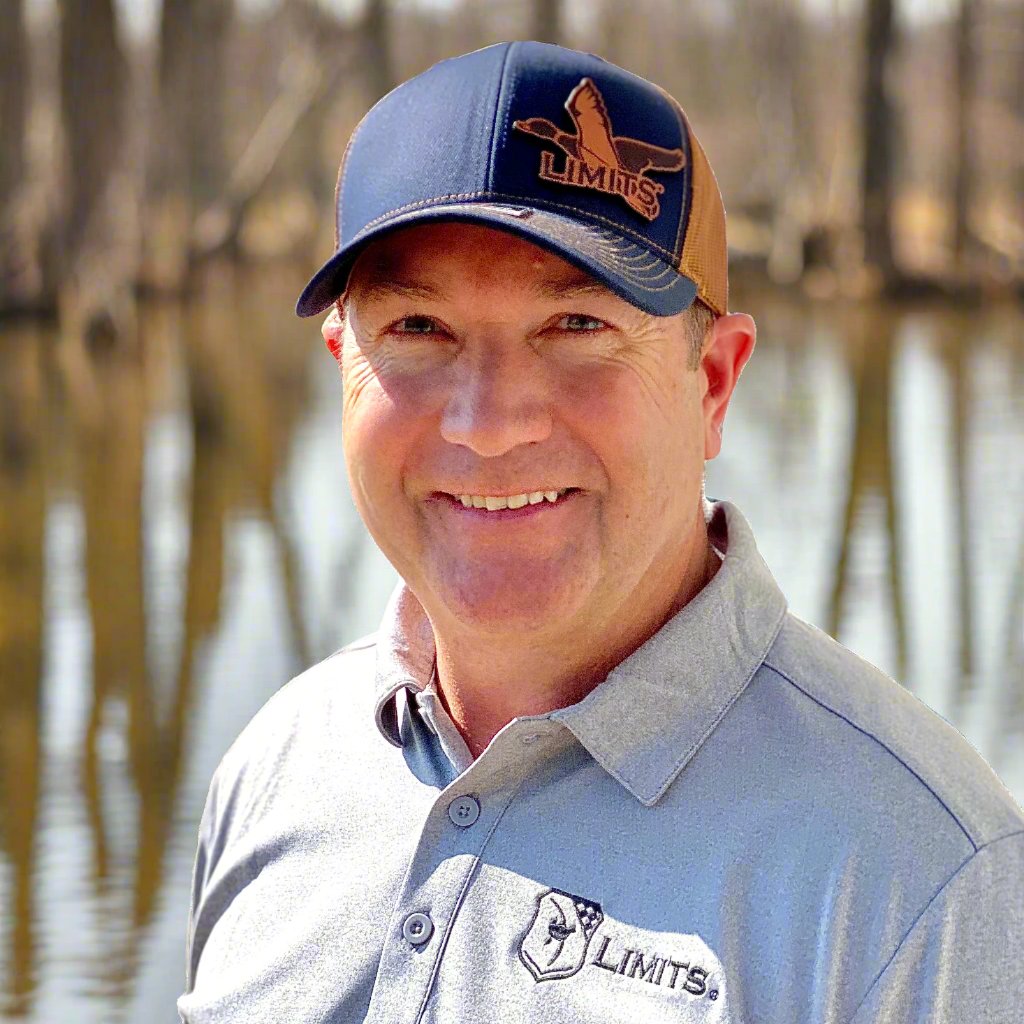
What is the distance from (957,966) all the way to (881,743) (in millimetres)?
180

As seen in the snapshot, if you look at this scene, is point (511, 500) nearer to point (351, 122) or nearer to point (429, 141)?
point (429, 141)

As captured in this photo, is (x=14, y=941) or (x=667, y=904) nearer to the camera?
(x=667, y=904)

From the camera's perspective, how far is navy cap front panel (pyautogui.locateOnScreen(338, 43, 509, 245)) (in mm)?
1490

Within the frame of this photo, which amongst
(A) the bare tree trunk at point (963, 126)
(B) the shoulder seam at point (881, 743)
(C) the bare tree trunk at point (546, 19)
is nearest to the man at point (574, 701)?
(B) the shoulder seam at point (881, 743)

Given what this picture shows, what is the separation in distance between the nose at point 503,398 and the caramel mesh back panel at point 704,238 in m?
0.16

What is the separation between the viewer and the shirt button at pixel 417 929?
1.44m

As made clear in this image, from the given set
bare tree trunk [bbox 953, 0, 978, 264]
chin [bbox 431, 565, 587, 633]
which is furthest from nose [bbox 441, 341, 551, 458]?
bare tree trunk [bbox 953, 0, 978, 264]

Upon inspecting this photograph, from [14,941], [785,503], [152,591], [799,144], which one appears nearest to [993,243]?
[799,144]

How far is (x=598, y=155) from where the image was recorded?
4.89 feet

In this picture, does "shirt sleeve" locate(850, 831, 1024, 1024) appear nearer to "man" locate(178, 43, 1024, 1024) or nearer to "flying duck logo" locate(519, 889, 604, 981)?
"man" locate(178, 43, 1024, 1024)

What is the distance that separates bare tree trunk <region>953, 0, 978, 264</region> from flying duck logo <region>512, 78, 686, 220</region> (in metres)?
20.4

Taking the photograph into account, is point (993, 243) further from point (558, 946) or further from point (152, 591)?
point (558, 946)

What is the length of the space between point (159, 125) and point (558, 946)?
932 inches

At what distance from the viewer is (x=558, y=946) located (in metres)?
1.39
